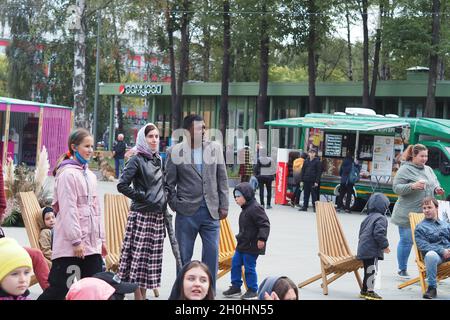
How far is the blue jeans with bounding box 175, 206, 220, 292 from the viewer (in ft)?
31.4

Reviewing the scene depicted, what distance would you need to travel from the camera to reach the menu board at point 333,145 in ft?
91.0

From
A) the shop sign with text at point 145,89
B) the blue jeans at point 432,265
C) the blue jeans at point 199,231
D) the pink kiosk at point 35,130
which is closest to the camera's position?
the blue jeans at point 199,231

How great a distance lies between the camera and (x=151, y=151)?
9.20 m

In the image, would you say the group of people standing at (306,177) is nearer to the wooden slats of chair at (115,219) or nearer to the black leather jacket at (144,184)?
the wooden slats of chair at (115,219)

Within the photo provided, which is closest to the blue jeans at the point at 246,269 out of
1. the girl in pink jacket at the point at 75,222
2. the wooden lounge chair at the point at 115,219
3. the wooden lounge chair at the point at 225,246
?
the wooden lounge chair at the point at 225,246

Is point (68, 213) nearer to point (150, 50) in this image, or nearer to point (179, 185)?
point (179, 185)

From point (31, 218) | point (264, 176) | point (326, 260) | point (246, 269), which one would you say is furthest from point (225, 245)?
point (264, 176)

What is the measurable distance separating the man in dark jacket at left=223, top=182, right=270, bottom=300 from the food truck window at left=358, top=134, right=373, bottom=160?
17.0m

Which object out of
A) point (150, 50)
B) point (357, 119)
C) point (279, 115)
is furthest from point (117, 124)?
point (357, 119)

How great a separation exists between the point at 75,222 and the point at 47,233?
1905 millimetres

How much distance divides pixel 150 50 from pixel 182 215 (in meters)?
59.0

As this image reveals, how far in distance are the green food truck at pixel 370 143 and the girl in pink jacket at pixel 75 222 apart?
1728 cm

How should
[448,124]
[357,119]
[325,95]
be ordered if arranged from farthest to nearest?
1. [325,95]
2. [357,119]
3. [448,124]

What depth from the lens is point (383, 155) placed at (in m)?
26.8
